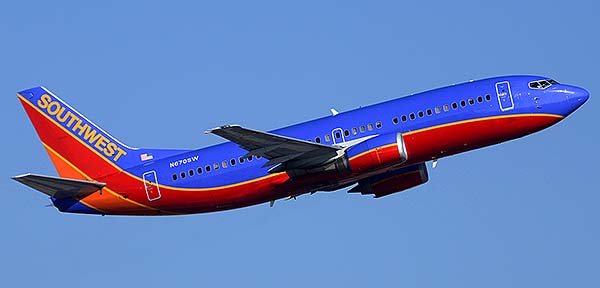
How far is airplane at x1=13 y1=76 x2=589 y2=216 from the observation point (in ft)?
206

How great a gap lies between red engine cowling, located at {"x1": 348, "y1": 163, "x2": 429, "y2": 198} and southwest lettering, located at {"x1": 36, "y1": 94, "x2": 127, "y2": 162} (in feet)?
49.0

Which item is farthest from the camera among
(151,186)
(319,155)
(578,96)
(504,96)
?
(151,186)

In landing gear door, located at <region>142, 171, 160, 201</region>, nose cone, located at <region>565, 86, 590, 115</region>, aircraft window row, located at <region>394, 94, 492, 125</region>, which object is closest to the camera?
aircraft window row, located at <region>394, 94, 492, 125</region>

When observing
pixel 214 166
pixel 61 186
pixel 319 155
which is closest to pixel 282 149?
pixel 319 155

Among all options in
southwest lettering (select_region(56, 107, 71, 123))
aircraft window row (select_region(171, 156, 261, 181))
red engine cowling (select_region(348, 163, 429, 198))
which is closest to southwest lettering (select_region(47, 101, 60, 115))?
southwest lettering (select_region(56, 107, 71, 123))

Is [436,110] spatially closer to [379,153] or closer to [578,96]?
[379,153]

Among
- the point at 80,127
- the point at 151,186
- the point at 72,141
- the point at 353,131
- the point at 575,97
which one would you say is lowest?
the point at 575,97

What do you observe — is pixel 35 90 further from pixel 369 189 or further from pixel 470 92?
pixel 470 92

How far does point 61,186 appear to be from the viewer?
218ft

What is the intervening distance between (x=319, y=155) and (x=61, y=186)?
15176mm

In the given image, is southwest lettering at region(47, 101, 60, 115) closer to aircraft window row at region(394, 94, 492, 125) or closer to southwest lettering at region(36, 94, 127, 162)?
southwest lettering at region(36, 94, 127, 162)

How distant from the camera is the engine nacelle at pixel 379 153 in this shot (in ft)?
203

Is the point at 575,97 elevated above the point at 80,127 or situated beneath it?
situated beneath

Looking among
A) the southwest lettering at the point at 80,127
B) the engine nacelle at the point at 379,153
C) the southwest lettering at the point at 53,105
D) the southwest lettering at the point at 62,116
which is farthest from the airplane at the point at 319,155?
the southwest lettering at the point at 53,105
